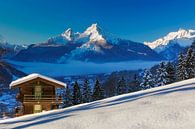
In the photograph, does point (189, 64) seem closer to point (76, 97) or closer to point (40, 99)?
point (76, 97)

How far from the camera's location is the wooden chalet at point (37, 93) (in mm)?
57031

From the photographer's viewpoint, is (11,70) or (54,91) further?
(54,91)

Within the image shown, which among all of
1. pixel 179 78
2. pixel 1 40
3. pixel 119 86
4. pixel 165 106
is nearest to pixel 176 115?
pixel 165 106

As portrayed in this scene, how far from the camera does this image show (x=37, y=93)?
58.0 meters

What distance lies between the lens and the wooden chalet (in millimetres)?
57031

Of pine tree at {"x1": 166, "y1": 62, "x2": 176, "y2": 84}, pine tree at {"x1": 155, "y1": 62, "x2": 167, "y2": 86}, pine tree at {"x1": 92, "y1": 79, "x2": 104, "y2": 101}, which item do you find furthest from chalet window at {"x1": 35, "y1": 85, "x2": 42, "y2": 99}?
pine tree at {"x1": 166, "y1": 62, "x2": 176, "y2": 84}

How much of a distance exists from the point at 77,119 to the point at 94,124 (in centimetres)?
158

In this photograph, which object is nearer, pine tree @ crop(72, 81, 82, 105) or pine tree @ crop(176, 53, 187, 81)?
pine tree @ crop(176, 53, 187, 81)

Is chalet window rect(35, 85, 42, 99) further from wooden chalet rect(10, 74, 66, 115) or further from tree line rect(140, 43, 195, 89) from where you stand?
tree line rect(140, 43, 195, 89)

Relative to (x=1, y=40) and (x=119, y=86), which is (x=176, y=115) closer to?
(x=1, y=40)

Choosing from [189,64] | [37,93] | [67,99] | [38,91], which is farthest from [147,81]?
[37,93]

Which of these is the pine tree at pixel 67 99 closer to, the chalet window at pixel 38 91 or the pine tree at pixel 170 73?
the pine tree at pixel 170 73

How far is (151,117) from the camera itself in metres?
17.3

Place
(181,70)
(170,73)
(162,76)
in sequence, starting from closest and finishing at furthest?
(181,70)
(170,73)
(162,76)
